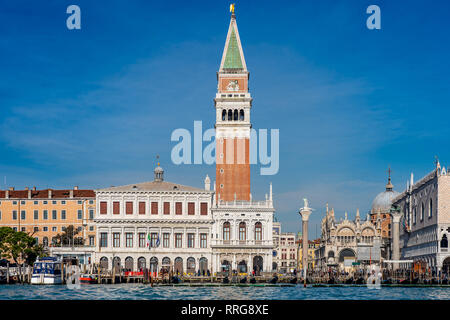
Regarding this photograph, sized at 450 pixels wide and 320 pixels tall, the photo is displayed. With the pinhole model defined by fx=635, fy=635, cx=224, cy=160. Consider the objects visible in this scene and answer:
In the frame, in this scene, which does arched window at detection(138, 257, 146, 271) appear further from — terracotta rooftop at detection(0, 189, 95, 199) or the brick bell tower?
terracotta rooftop at detection(0, 189, 95, 199)

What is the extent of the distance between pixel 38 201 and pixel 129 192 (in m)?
13.5

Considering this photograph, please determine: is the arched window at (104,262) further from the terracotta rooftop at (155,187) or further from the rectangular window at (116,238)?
the terracotta rooftop at (155,187)

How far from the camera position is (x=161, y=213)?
2616 inches

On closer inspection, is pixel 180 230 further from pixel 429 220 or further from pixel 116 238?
pixel 429 220

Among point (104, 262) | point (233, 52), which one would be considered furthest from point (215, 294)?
point (233, 52)

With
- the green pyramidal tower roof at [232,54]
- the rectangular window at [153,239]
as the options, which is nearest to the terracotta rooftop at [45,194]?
the rectangular window at [153,239]

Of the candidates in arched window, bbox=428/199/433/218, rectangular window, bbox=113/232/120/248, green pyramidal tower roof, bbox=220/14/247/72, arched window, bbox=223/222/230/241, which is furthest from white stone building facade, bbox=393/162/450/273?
rectangular window, bbox=113/232/120/248

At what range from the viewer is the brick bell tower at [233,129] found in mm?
72188

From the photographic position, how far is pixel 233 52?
76.9 metres

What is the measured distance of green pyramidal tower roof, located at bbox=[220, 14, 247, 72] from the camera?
76.2m

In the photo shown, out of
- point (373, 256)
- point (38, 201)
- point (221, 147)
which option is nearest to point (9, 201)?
point (38, 201)
